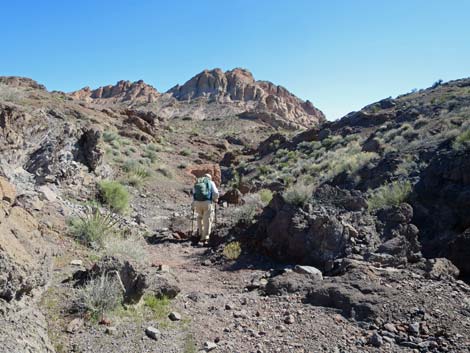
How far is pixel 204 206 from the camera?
9273mm

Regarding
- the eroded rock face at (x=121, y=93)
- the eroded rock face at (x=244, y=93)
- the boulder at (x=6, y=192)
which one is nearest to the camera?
the boulder at (x=6, y=192)

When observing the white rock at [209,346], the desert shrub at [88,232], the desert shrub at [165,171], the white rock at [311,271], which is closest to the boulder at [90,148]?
the desert shrub at [165,171]

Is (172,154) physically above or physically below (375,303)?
above

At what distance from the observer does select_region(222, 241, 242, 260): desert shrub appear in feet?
25.2

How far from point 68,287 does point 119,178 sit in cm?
1065

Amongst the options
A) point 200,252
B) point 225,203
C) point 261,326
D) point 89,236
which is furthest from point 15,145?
point 261,326

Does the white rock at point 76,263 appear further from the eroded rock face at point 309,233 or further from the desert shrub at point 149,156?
the desert shrub at point 149,156

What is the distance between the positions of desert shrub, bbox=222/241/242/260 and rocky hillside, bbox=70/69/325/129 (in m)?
69.3

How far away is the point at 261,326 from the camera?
459 cm

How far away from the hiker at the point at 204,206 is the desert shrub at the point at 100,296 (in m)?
4.75

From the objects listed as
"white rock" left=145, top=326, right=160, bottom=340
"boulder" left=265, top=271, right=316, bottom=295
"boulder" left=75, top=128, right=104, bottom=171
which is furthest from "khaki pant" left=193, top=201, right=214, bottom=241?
"boulder" left=75, top=128, right=104, bottom=171

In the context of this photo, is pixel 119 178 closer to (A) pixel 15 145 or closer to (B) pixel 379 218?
(A) pixel 15 145

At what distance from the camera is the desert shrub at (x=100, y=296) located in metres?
4.17

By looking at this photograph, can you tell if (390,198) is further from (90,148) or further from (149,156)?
(149,156)
